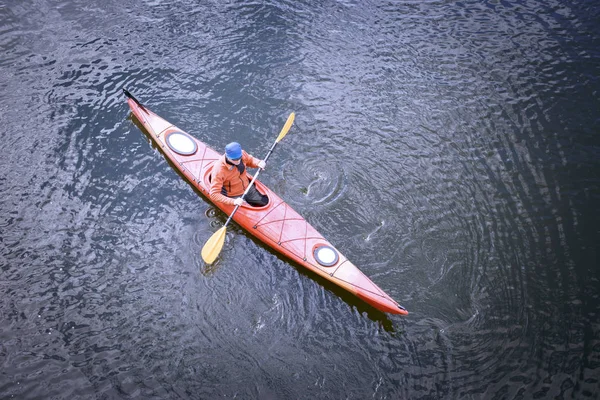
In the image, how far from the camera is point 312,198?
8500mm

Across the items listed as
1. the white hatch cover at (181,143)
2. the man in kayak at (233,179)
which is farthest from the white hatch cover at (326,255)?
the white hatch cover at (181,143)

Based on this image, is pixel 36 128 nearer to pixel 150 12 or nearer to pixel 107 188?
pixel 107 188

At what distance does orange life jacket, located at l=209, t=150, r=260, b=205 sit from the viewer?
7574mm

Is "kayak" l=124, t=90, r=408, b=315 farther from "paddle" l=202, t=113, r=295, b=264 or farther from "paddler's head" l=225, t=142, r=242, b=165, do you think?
"paddler's head" l=225, t=142, r=242, b=165

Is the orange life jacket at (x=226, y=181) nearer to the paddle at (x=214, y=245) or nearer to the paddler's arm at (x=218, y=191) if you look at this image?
the paddler's arm at (x=218, y=191)

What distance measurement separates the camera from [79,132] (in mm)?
9602

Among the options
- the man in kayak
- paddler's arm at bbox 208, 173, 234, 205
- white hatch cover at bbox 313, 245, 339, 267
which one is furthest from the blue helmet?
white hatch cover at bbox 313, 245, 339, 267

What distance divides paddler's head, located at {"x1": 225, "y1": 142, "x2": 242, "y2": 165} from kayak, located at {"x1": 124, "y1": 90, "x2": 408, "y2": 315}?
985 mm

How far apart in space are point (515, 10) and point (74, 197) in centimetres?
1199

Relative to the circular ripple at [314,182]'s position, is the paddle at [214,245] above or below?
below

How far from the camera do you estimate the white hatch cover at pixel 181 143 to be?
29.3ft

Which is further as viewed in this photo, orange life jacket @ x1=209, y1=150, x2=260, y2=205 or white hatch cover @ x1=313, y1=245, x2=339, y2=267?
orange life jacket @ x1=209, y1=150, x2=260, y2=205

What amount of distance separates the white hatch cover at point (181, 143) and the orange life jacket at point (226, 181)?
1278 millimetres

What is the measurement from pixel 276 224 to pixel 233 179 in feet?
3.54
